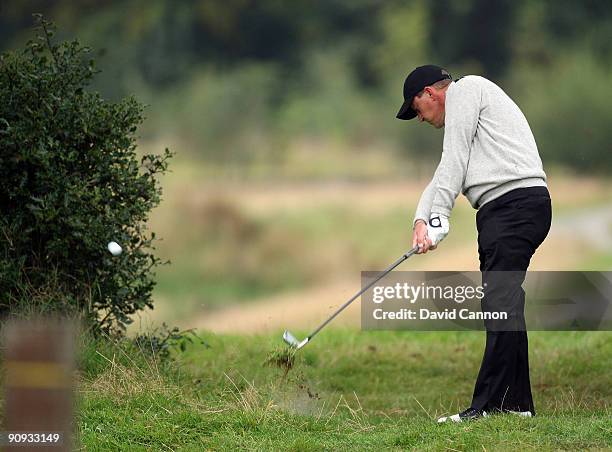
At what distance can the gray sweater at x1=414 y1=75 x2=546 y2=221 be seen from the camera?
20.0ft

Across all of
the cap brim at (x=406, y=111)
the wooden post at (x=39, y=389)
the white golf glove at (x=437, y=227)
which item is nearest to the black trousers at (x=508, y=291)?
the white golf glove at (x=437, y=227)

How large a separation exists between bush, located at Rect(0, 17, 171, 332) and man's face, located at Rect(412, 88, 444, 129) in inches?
69.1

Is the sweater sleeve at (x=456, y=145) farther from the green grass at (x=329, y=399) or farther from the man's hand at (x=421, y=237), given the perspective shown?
the green grass at (x=329, y=399)

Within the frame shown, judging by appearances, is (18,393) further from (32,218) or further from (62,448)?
(32,218)

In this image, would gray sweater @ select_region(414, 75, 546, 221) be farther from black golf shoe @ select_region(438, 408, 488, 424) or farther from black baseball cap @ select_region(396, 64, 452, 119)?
black golf shoe @ select_region(438, 408, 488, 424)

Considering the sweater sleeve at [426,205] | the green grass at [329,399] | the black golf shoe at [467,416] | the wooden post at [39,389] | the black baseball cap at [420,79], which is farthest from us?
the black baseball cap at [420,79]

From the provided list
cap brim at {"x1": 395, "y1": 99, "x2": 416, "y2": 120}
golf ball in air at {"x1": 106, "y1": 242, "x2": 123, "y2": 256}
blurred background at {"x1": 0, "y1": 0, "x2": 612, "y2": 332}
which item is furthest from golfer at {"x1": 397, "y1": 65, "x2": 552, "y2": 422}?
blurred background at {"x1": 0, "y1": 0, "x2": 612, "y2": 332}

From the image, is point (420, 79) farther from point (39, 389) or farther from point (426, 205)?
point (39, 389)

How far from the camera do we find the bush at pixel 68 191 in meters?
6.72

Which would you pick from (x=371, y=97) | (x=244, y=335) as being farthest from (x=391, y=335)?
(x=371, y=97)

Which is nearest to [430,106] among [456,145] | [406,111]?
[406,111]

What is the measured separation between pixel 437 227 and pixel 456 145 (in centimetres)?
46

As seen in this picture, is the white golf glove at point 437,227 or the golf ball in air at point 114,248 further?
the golf ball in air at point 114,248

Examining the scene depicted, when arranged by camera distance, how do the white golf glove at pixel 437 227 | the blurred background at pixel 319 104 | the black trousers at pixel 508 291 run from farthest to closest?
the blurred background at pixel 319 104
the white golf glove at pixel 437 227
the black trousers at pixel 508 291
